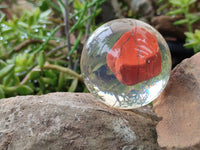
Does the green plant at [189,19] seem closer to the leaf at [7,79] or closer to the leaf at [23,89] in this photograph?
the leaf at [23,89]

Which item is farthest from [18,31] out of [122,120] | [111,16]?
[122,120]

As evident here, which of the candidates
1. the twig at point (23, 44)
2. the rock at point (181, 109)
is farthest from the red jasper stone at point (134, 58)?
the twig at point (23, 44)

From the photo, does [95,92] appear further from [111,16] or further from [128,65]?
[111,16]

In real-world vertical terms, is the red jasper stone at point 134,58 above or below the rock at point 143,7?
above

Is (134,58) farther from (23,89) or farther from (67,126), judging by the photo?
(23,89)

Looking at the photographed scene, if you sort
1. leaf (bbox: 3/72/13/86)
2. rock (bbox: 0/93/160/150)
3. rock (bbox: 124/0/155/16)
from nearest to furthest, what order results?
rock (bbox: 0/93/160/150) < leaf (bbox: 3/72/13/86) < rock (bbox: 124/0/155/16)

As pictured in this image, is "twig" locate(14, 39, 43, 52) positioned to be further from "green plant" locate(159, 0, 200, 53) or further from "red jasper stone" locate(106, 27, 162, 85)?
"red jasper stone" locate(106, 27, 162, 85)

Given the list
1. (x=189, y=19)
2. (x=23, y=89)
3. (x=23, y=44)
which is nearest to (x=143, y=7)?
(x=189, y=19)

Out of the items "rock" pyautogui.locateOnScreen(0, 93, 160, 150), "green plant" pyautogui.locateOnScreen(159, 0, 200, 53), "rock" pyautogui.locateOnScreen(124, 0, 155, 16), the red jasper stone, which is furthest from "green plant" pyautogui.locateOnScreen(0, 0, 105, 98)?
"rock" pyautogui.locateOnScreen(124, 0, 155, 16)
